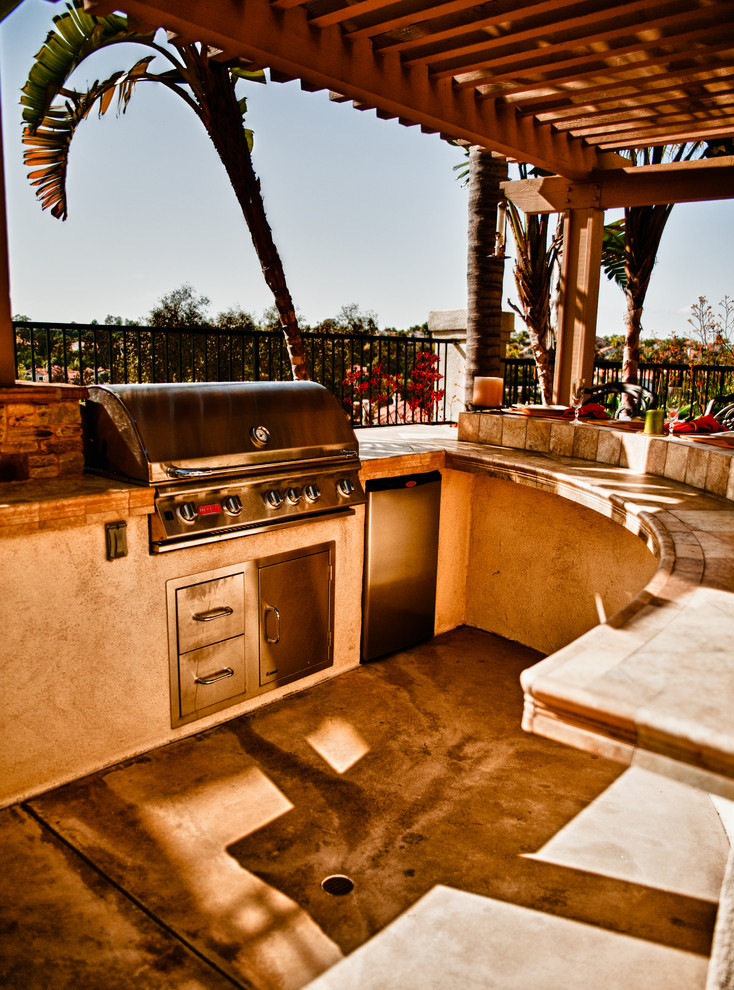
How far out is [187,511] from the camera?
3297mm

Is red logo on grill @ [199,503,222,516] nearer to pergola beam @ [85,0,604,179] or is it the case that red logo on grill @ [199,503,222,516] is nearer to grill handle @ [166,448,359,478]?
grill handle @ [166,448,359,478]

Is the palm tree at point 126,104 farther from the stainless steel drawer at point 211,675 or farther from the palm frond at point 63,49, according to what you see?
the stainless steel drawer at point 211,675

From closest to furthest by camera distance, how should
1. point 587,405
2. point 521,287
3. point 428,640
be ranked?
1. point 587,405
2. point 428,640
3. point 521,287

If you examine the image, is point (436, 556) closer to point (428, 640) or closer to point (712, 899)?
point (428, 640)

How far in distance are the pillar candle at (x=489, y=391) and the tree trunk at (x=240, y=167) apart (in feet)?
5.40

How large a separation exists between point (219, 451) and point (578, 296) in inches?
147

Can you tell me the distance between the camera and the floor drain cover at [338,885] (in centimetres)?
262

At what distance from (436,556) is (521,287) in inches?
232

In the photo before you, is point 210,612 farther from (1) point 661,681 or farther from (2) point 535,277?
(2) point 535,277

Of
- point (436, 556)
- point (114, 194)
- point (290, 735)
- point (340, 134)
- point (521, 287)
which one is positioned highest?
point (340, 134)

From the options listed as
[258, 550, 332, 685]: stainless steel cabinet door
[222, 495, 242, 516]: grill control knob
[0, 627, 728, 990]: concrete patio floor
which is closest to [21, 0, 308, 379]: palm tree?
[258, 550, 332, 685]: stainless steel cabinet door

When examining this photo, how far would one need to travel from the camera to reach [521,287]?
31.3 feet

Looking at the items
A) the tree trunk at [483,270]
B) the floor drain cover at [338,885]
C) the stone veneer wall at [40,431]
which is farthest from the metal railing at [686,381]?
the floor drain cover at [338,885]

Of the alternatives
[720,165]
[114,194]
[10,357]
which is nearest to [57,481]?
[10,357]
